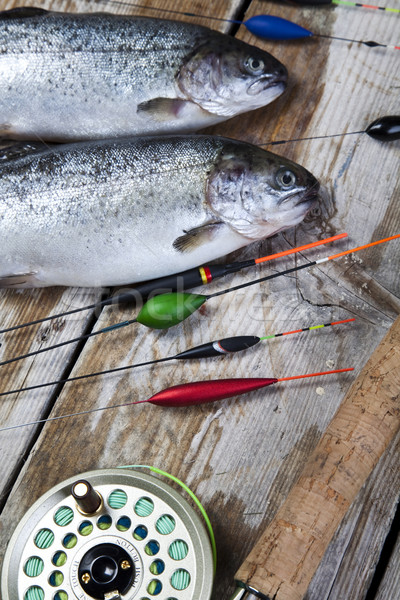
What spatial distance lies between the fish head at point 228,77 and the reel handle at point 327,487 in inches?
32.0

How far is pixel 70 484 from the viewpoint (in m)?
1.44

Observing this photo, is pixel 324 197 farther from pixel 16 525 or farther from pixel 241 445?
pixel 16 525

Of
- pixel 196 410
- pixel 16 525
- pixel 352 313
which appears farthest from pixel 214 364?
Answer: pixel 16 525

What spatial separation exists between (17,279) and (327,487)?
0.96 m

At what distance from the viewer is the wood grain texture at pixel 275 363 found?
1.56 meters

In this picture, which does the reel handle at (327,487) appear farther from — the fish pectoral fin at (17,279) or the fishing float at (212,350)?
the fish pectoral fin at (17,279)

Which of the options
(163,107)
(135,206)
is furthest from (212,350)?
(163,107)

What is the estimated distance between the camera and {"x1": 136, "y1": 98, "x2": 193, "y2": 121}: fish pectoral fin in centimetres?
175

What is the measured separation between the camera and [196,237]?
1.63m

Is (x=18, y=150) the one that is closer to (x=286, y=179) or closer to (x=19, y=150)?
(x=19, y=150)

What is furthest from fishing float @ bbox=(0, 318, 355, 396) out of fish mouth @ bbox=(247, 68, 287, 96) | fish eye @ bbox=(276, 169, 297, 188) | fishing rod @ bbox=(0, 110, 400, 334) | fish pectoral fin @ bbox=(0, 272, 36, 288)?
fish mouth @ bbox=(247, 68, 287, 96)

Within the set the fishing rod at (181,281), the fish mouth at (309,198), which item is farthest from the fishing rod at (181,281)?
the fish mouth at (309,198)

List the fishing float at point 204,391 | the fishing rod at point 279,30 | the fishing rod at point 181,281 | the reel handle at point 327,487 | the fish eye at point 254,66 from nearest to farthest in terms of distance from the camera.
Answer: the reel handle at point 327,487 → the fishing float at point 204,391 → the fishing rod at point 181,281 → the fish eye at point 254,66 → the fishing rod at point 279,30

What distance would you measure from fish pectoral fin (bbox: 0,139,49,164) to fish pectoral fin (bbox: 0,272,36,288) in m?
0.32
